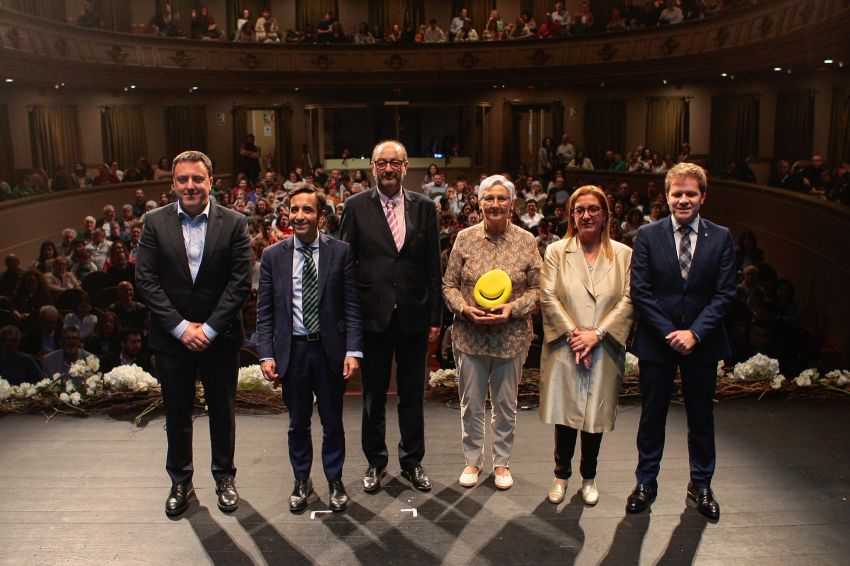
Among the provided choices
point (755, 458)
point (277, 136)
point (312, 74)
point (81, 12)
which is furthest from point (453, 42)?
point (755, 458)

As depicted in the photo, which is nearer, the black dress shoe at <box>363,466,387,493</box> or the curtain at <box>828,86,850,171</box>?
the black dress shoe at <box>363,466,387,493</box>

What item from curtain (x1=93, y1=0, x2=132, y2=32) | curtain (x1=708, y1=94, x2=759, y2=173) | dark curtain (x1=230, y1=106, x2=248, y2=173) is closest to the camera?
curtain (x1=708, y1=94, x2=759, y2=173)

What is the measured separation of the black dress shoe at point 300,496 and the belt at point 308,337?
0.62m

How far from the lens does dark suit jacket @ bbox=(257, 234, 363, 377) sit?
3.46 meters

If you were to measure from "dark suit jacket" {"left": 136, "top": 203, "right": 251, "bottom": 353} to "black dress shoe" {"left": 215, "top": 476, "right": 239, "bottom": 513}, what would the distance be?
1.95 ft

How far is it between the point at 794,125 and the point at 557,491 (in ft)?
38.8

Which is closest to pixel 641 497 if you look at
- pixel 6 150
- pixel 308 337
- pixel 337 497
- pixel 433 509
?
pixel 433 509

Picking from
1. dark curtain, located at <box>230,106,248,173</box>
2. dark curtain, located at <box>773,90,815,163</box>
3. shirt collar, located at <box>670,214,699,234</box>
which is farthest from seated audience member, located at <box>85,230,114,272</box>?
dark curtain, located at <box>773,90,815,163</box>

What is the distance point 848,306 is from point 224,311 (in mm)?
7290

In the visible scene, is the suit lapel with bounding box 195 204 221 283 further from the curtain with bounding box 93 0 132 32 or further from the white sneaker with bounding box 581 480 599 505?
the curtain with bounding box 93 0 132 32

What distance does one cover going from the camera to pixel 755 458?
4.00 m

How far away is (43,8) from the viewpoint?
1477 cm

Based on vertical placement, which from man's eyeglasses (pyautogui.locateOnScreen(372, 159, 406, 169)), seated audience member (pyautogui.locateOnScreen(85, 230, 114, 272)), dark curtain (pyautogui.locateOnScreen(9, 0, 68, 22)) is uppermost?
dark curtain (pyautogui.locateOnScreen(9, 0, 68, 22))

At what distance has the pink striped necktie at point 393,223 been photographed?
3631mm
